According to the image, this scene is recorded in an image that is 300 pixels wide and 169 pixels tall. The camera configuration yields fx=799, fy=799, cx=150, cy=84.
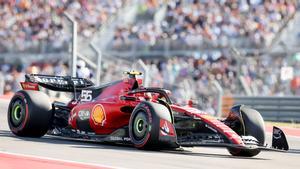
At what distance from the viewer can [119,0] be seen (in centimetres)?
3150

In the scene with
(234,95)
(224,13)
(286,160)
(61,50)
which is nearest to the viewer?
(286,160)

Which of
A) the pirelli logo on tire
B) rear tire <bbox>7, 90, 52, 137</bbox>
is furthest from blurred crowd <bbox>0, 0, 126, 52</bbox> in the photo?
the pirelli logo on tire

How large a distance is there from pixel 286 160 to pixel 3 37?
21474mm

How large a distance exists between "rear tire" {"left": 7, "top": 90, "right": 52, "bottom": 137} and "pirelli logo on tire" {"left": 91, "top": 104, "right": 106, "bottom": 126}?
2.90 ft

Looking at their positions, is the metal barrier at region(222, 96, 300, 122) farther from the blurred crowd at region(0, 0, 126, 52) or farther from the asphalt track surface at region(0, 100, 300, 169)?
the blurred crowd at region(0, 0, 126, 52)

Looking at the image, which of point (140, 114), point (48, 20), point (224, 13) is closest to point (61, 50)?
point (48, 20)

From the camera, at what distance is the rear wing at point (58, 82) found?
13.0 m

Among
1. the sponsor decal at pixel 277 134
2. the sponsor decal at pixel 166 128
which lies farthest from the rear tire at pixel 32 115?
the sponsor decal at pixel 277 134

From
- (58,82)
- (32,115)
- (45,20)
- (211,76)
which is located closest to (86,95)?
(32,115)

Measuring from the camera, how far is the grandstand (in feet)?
73.3

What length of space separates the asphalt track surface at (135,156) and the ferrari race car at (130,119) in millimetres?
182

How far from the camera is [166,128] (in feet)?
34.3

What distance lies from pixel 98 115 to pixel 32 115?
110cm

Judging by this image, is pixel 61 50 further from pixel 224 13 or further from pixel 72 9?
pixel 224 13
